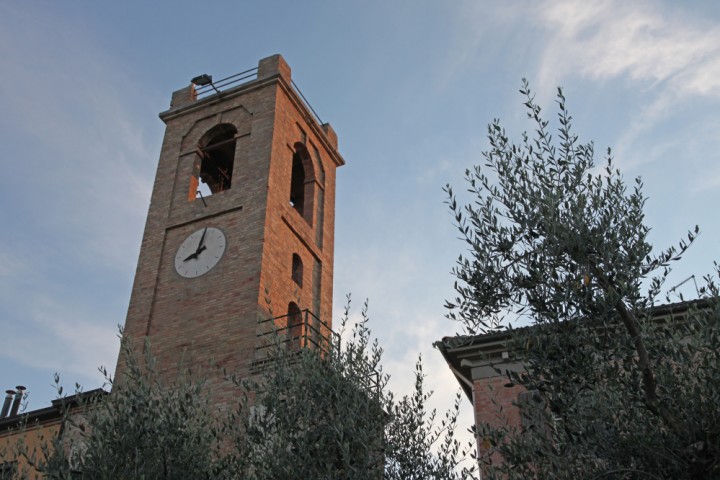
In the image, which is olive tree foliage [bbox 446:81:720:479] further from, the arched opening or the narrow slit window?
the narrow slit window

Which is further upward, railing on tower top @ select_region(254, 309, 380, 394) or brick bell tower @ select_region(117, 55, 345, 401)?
brick bell tower @ select_region(117, 55, 345, 401)

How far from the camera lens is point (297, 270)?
→ 17.6 m

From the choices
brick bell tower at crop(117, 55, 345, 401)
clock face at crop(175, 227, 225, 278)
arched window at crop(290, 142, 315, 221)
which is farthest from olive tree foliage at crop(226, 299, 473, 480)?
arched window at crop(290, 142, 315, 221)

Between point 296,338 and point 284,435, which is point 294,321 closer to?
point 296,338

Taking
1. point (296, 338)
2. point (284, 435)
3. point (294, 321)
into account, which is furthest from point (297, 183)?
point (284, 435)

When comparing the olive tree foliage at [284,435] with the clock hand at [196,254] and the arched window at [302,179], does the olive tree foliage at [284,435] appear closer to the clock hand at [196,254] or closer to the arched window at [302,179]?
the clock hand at [196,254]

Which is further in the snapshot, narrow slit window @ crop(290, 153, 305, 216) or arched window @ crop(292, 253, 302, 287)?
narrow slit window @ crop(290, 153, 305, 216)

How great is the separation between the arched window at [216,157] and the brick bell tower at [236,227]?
0.03 meters

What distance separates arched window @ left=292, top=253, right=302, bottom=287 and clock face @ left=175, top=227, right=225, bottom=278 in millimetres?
1955

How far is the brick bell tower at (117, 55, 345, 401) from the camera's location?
1498 cm

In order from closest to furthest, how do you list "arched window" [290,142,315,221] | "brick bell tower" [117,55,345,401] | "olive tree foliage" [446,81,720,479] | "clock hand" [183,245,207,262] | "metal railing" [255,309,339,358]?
"olive tree foliage" [446,81,720,479] → "metal railing" [255,309,339,358] → "brick bell tower" [117,55,345,401] → "clock hand" [183,245,207,262] → "arched window" [290,142,315,221]

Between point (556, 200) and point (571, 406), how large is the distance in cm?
202

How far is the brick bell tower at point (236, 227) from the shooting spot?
49.2 ft

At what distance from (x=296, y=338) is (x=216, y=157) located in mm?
11320
